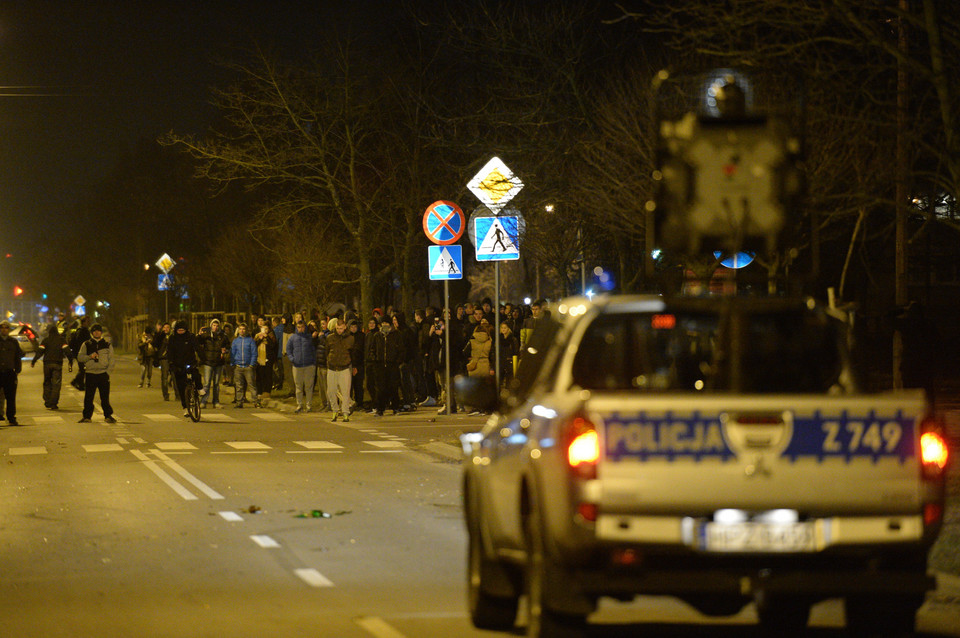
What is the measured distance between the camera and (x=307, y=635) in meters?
8.12

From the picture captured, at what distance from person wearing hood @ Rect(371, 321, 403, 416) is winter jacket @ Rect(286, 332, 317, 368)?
6.06ft

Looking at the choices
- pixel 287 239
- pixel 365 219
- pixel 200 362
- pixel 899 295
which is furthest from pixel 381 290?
pixel 899 295

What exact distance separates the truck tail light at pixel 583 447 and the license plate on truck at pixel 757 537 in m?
0.53

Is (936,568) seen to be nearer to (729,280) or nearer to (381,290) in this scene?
(729,280)

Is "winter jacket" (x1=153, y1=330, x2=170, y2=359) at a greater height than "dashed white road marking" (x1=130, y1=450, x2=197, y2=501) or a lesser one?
greater

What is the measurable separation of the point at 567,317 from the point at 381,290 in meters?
47.6

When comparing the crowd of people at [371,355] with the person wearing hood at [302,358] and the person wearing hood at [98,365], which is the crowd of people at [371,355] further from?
the person wearing hood at [98,365]

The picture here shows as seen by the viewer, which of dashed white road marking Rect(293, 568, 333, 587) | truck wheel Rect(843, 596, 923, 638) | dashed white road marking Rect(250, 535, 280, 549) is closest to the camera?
truck wheel Rect(843, 596, 923, 638)

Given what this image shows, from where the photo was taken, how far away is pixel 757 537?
251 inches

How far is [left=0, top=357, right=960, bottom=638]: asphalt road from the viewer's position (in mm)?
8617

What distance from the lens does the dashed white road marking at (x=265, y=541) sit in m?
11.6

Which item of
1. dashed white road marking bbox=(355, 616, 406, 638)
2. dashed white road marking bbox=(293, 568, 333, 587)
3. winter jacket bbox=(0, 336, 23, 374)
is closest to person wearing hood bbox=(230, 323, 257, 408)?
winter jacket bbox=(0, 336, 23, 374)

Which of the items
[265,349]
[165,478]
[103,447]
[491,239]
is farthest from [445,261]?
[265,349]

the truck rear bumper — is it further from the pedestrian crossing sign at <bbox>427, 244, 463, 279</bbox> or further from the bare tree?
the bare tree
